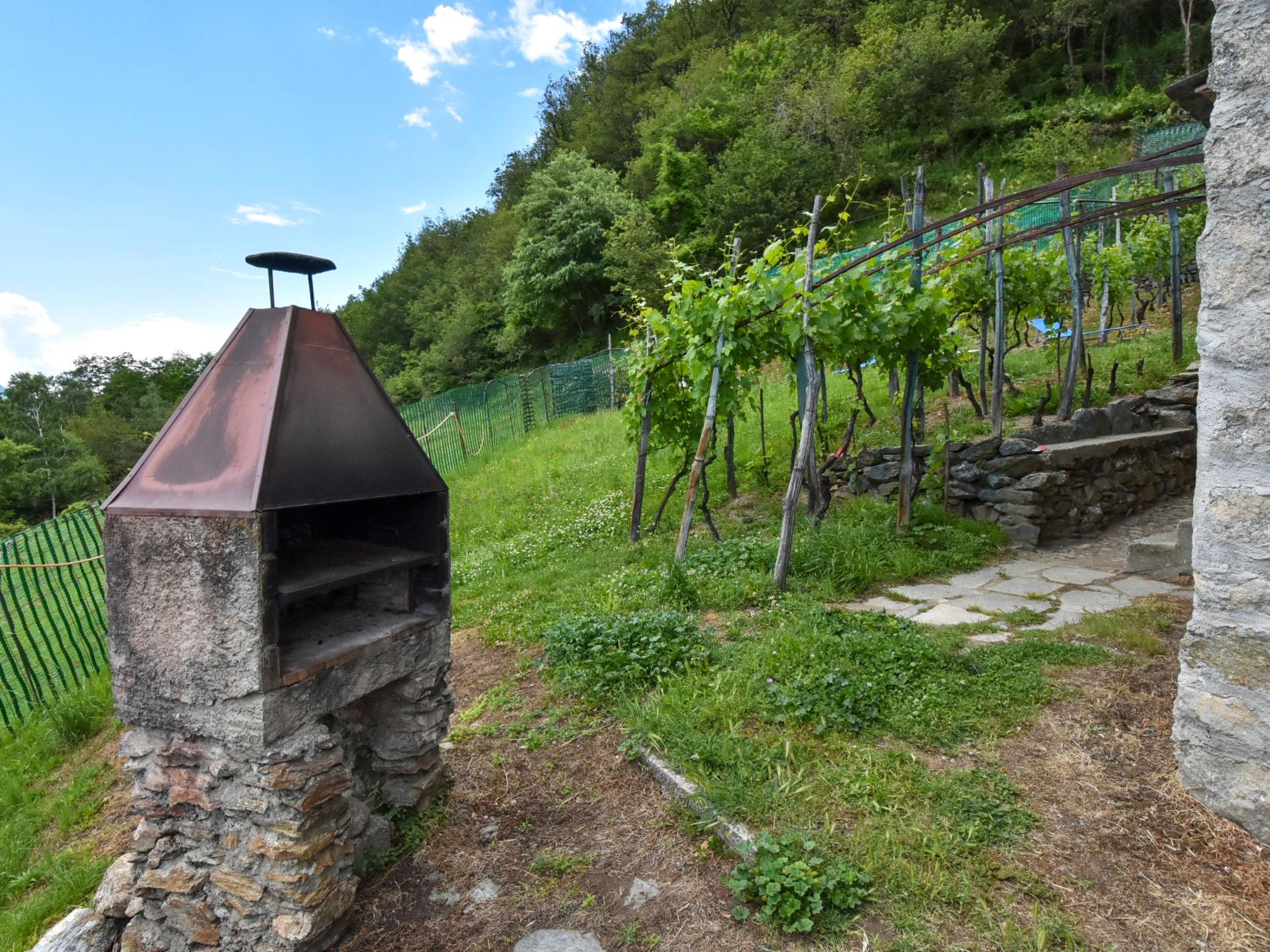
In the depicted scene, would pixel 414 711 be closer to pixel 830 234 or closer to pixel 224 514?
pixel 224 514

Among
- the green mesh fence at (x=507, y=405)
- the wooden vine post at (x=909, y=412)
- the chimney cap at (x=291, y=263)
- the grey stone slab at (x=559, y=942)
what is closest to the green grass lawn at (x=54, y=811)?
the grey stone slab at (x=559, y=942)

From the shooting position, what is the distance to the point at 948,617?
14.8ft

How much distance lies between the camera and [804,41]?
31.9 metres

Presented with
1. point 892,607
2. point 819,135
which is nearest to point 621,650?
point 892,607

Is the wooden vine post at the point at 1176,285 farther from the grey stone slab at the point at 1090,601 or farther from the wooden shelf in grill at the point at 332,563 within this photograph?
the wooden shelf in grill at the point at 332,563

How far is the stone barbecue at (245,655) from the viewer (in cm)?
238

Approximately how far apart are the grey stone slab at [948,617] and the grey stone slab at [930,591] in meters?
0.21

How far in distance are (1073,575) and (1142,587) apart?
49cm

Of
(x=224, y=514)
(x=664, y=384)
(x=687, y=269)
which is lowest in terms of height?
(x=224, y=514)

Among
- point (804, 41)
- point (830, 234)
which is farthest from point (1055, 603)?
point (804, 41)

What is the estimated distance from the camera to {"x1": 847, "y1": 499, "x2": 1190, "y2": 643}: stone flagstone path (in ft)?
14.7

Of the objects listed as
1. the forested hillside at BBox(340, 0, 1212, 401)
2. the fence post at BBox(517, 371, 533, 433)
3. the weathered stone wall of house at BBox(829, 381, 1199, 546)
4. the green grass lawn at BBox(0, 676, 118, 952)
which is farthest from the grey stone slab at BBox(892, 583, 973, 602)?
the forested hillside at BBox(340, 0, 1212, 401)

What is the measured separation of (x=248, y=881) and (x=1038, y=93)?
35.9 metres

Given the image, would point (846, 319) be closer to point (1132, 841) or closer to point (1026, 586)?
point (1026, 586)
